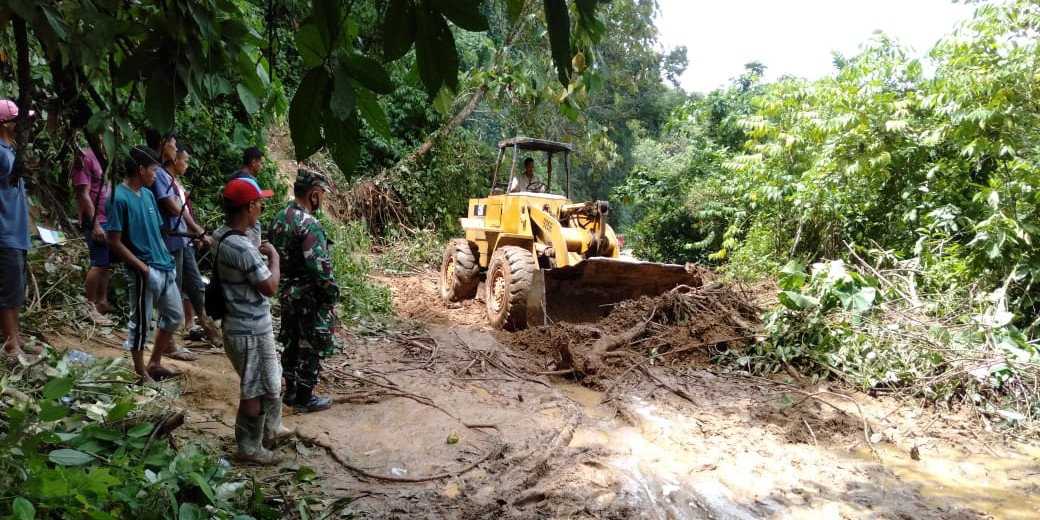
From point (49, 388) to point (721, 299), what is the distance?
576cm

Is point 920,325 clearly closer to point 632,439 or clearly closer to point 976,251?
point 976,251

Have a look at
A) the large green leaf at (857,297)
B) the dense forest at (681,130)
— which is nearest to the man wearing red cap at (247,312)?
the dense forest at (681,130)

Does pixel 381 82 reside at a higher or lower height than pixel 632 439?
higher

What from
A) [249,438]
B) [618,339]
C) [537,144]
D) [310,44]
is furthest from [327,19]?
[537,144]

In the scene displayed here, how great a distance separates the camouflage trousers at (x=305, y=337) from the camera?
4000mm

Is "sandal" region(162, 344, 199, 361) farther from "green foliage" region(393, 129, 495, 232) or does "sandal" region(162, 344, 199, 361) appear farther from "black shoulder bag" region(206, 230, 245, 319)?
"green foliage" region(393, 129, 495, 232)

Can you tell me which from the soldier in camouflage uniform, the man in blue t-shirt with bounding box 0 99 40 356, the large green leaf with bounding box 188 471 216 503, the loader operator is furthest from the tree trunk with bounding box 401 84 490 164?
the large green leaf with bounding box 188 471 216 503

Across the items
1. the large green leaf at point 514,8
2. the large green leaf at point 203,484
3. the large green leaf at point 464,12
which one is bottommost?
the large green leaf at point 203,484

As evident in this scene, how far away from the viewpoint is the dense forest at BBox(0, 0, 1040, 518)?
4.39 feet

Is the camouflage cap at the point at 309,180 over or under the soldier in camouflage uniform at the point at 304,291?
over

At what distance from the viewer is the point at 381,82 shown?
1188mm

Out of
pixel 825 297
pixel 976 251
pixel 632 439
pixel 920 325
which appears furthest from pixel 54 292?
pixel 976 251

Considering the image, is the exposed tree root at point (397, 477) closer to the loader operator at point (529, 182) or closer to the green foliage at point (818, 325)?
the green foliage at point (818, 325)

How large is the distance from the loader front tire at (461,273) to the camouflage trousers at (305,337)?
4689 millimetres
